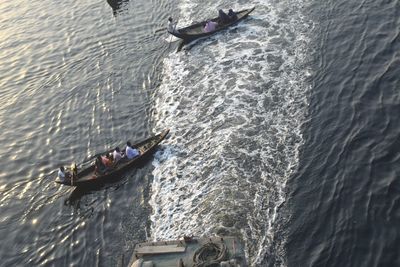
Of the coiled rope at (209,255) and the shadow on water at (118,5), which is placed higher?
the shadow on water at (118,5)

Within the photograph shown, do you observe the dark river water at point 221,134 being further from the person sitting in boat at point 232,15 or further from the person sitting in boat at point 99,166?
the person sitting in boat at point 99,166

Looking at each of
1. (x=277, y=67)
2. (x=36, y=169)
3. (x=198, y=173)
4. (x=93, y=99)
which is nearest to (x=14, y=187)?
(x=36, y=169)

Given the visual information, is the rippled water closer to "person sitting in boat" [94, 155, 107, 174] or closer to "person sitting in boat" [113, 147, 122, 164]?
"person sitting in boat" [113, 147, 122, 164]

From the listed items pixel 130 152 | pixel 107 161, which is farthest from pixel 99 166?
pixel 130 152

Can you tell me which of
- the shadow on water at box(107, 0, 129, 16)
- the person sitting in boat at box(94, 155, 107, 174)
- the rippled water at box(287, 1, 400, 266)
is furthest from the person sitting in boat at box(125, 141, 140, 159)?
the shadow on water at box(107, 0, 129, 16)

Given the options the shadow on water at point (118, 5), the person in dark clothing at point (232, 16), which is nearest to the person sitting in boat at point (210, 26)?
the person in dark clothing at point (232, 16)

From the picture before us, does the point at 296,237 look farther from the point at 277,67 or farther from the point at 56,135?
the point at 56,135

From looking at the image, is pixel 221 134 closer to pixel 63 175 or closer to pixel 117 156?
pixel 117 156
